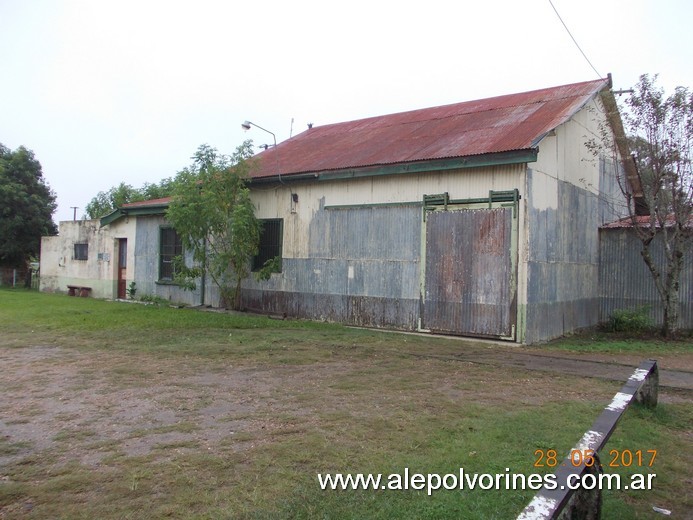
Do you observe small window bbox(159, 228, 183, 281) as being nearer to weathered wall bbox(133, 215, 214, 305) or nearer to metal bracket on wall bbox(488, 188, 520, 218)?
weathered wall bbox(133, 215, 214, 305)

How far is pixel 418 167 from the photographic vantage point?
11484 mm

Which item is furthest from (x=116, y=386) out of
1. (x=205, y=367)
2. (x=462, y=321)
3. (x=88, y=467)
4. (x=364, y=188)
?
(x=364, y=188)

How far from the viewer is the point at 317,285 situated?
13.5 meters

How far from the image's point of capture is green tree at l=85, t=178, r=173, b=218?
126 feet

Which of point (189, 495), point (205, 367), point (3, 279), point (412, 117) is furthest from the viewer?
point (3, 279)

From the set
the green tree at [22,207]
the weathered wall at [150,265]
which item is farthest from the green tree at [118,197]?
the weathered wall at [150,265]

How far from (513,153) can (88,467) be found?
8.72 metres

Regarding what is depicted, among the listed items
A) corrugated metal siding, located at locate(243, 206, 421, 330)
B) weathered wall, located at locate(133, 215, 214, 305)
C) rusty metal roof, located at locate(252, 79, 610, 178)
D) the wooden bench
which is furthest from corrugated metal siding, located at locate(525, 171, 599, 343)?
the wooden bench

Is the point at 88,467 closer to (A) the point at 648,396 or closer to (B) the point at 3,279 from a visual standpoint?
(A) the point at 648,396

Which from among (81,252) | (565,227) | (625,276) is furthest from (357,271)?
(81,252)

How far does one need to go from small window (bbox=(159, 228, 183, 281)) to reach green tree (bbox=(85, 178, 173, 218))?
20456 mm

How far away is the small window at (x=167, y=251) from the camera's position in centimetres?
1722

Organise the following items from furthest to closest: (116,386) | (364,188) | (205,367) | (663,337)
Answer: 1. (364,188)
2. (663,337)
3. (205,367)
4. (116,386)

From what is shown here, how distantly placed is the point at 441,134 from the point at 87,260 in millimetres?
14403
